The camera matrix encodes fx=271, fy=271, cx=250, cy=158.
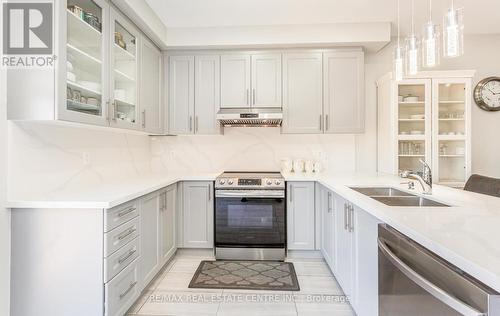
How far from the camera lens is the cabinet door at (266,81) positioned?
3.15 metres

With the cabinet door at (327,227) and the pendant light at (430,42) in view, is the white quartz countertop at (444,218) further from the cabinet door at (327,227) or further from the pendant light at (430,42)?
the pendant light at (430,42)

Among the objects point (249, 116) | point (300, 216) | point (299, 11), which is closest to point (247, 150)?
point (249, 116)

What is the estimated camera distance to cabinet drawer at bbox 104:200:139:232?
1623 mm

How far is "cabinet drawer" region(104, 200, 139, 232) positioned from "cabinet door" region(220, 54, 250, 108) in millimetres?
1670

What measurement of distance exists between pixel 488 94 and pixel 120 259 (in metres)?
4.33

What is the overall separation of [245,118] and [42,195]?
1.91 meters

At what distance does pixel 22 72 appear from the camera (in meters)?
1.61

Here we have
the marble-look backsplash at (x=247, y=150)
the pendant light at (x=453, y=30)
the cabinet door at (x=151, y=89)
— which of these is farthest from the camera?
the marble-look backsplash at (x=247, y=150)

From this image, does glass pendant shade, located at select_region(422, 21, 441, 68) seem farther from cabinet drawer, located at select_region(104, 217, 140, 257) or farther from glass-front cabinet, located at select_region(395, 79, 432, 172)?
cabinet drawer, located at select_region(104, 217, 140, 257)

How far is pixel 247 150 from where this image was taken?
11.5 ft

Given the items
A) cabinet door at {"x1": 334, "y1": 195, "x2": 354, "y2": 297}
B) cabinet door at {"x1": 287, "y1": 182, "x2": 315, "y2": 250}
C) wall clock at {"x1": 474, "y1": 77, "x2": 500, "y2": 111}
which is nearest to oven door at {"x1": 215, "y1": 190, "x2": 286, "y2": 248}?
cabinet door at {"x1": 287, "y1": 182, "x2": 315, "y2": 250}

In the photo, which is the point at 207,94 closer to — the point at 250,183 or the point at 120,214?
the point at 250,183

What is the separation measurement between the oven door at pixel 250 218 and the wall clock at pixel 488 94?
277 centimetres

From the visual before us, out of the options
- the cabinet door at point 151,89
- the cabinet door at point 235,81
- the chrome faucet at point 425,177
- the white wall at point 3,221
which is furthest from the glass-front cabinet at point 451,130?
the white wall at point 3,221
